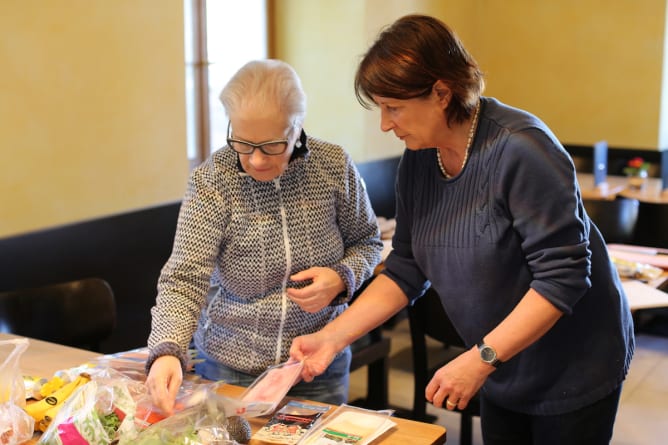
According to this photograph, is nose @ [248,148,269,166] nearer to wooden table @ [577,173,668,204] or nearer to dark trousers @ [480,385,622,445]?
dark trousers @ [480,385,622,445]

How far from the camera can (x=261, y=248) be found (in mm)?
1971

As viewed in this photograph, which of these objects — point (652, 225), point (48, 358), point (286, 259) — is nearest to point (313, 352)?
point (286, 259)

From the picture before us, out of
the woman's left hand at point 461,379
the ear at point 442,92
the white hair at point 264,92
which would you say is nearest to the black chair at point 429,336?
the woman's left hand at point 461,379

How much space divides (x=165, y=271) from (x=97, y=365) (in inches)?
13.3

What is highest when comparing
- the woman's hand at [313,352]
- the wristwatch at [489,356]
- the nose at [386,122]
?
the nose at [386,122]

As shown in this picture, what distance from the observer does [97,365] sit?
2.06 metres

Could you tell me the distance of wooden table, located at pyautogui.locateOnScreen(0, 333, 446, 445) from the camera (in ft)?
5.65

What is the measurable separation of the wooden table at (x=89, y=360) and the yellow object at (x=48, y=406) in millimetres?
58

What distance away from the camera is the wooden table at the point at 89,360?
172 cm

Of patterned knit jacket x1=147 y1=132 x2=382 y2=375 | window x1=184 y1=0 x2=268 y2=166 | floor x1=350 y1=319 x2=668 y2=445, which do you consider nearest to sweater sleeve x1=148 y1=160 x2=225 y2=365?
patterned knit jacket x1=147 y1=132 x2=382 y2=375

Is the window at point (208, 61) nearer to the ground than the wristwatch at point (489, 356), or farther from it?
farther from it


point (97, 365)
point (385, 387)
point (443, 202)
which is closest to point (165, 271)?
point (97, 365)

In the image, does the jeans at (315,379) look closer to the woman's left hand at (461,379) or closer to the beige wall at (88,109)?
the woman's left hand at (461,379)

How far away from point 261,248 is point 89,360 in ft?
2.03
